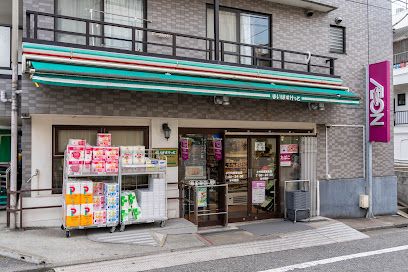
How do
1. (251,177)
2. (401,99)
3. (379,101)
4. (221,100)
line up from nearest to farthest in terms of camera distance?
1. (221,100)
2. (251,177)
3. (379,101)
4. (401,99)

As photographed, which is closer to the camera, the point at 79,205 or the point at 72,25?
the point at 79,205

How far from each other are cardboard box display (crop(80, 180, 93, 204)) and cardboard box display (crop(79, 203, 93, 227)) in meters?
0.10

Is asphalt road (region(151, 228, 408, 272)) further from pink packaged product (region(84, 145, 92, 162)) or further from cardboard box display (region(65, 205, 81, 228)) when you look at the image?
pink packaged product (region(84, 145, 92, 162))

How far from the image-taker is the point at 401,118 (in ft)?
86.0

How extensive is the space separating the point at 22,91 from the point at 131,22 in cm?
329

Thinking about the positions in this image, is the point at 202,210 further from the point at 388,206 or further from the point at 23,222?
the point at 388,206

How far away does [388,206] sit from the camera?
43.7 feet

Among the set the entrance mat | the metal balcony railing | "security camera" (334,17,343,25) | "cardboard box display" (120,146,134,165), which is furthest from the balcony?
"cardboard box display" (120,146,134,165)


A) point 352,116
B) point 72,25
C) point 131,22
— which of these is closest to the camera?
point 72,25

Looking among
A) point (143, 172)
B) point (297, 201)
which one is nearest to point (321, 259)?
point (297, 201)

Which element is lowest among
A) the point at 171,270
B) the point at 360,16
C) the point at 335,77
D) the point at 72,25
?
the point at 171,270

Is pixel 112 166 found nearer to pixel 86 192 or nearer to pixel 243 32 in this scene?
pixel 86 192

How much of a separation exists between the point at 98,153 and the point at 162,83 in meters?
2.08

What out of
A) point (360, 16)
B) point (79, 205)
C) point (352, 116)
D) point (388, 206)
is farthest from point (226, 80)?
point (388, 206)
